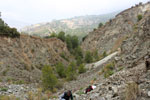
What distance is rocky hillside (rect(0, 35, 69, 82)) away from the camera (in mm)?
23047

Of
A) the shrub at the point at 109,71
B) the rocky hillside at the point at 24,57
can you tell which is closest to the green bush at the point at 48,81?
the rocky hillside at the point at 24,57

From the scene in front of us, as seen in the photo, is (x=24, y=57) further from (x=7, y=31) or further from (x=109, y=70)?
(x=109, y=70)

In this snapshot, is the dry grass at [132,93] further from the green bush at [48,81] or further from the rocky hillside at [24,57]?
the rocky hillside at [24,57]

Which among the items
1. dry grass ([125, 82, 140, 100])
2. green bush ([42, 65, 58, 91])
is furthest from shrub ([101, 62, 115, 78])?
dry grass ([125, 82, 140, 100])

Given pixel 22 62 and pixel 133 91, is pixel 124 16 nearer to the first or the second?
pixel 22 62

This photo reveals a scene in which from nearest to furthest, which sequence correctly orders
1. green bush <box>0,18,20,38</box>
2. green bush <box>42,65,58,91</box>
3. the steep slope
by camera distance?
green bush <box>42,65,58,91</box>, green bush <box>0,18,20,38</box>, the steep slope

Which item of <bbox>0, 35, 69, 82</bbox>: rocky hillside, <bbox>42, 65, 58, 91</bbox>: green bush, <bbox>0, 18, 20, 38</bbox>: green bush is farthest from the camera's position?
<bbox>0, 18, 20, 38</bbox>: green bush

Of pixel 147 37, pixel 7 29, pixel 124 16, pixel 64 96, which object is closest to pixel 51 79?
pixel 64 96

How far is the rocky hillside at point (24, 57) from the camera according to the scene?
23.0 meters

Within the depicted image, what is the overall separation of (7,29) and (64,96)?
83.9ft

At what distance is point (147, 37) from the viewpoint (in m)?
14.7

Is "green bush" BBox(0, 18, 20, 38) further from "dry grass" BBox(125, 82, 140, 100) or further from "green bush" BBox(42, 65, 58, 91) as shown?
"dry grass" BBox(125, 82, 140, 100)

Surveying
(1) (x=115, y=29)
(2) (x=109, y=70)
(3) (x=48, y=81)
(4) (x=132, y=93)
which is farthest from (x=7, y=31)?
(1) (x=115, y=29)

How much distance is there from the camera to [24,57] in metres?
29.4
